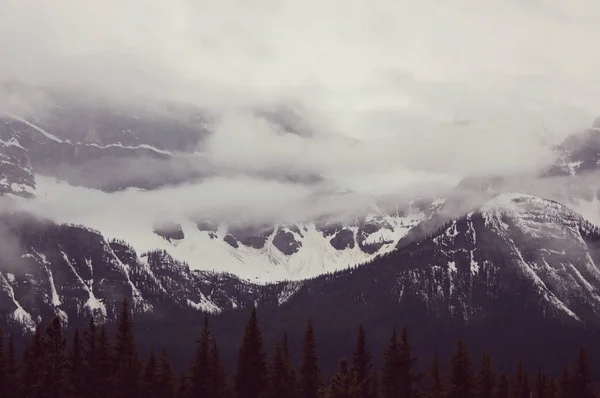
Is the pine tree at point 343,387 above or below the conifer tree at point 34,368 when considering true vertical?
below

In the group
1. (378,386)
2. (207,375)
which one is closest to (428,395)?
(378,386)

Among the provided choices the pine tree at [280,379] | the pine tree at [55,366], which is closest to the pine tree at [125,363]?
the pine tree at [55,366]

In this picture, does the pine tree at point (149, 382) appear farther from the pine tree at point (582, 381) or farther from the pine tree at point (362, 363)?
the pine tree at point (582, 381)

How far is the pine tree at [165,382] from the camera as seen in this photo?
133 metres

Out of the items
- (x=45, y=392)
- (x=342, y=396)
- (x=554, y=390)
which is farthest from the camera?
(x=554, y=390)

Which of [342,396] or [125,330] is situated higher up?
[125,330]

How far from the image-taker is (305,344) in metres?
140

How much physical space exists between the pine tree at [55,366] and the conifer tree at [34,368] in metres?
0.47

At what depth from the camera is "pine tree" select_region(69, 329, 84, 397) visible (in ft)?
433

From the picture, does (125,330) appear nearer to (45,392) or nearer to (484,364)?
(45,392)

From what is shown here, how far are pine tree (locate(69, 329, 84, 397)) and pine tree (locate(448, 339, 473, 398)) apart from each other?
44585 mm

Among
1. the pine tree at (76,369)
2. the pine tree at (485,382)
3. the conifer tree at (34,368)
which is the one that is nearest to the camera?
the conifer tree at (34,368)

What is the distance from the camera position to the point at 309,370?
140125 millimetres

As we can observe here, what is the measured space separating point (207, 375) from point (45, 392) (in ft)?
66.3
